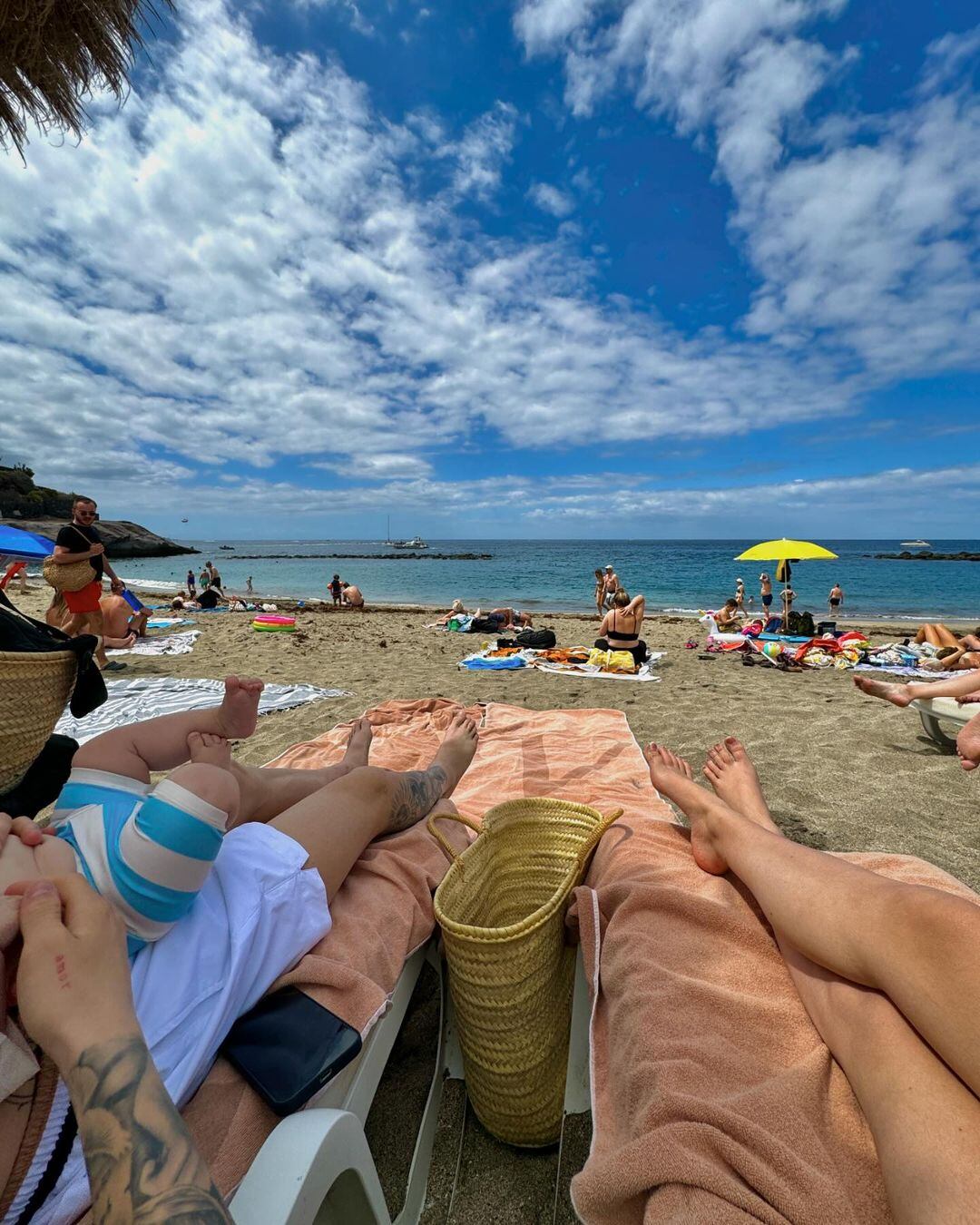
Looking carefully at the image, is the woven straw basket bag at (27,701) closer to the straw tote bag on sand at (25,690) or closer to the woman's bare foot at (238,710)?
the straw tote bag on sand at (25,690)

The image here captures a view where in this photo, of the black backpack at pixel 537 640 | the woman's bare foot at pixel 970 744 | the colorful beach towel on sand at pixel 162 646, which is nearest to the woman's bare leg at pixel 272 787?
the woman's bare foot at pixel 970 744

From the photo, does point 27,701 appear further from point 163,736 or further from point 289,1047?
point 289,1047

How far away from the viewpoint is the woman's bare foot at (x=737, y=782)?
6.70 ft

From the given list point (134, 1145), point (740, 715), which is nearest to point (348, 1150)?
point (134, 1145)

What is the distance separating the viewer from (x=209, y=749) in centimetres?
172

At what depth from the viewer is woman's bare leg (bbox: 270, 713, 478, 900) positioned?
1.51 metres

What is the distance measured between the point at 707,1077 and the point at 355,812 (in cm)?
111

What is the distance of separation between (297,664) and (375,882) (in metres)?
5.85

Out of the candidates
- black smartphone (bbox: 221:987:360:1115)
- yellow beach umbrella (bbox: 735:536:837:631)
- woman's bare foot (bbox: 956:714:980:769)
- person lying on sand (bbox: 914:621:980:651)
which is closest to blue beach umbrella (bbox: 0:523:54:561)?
black smartphone (bbox: 221:987:360:1115)

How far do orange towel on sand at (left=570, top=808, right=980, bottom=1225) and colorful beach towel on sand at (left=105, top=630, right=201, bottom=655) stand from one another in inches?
307

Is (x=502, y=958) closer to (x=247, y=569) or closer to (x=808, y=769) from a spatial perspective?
(x=808, y=769)

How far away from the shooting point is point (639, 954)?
1336 mm

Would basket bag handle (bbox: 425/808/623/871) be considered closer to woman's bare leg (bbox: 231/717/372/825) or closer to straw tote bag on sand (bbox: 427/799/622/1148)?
straw tote bag on sand (bbox: 427/799/622/1148)

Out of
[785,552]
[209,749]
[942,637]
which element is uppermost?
[785,552]
